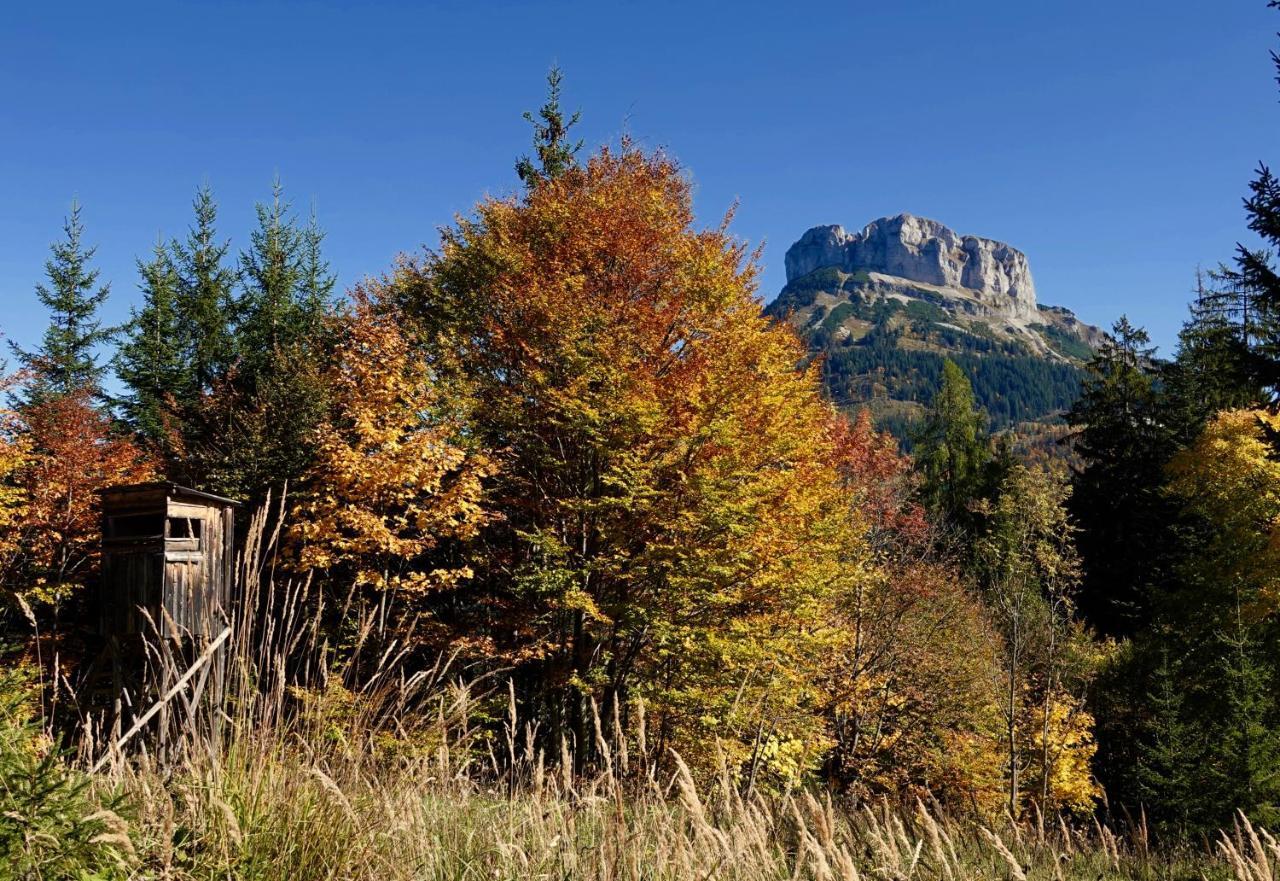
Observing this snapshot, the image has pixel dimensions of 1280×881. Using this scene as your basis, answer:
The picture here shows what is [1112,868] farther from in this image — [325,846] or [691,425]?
[691,425]

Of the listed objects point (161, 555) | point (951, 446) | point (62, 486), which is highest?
point (951, 446)

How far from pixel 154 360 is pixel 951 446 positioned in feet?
131

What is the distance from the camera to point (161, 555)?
11.1m

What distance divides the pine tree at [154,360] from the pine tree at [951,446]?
36570 mm

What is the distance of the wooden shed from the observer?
11.2m

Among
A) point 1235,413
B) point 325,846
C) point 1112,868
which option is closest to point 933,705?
point 1112,868

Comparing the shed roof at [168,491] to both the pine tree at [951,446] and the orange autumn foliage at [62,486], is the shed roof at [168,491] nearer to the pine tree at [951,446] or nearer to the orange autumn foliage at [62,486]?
the orange autumn foliage at [62,486]

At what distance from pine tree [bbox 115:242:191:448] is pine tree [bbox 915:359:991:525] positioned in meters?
36.6

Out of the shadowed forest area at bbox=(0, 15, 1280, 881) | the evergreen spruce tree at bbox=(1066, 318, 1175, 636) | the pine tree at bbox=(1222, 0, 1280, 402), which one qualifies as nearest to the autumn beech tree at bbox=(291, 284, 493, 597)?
the shadowed forest area at bbox=(0, 15, 1280, 881)

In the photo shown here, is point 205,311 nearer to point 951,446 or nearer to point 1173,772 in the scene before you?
point 1173,772

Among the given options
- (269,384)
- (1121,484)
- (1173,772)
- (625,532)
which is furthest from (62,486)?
(1121,484)

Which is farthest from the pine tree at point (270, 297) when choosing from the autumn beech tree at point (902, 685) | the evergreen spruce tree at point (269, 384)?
the autumn beech tree at point (902, 685)

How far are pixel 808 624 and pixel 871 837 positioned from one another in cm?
1208

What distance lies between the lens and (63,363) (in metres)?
22.3
